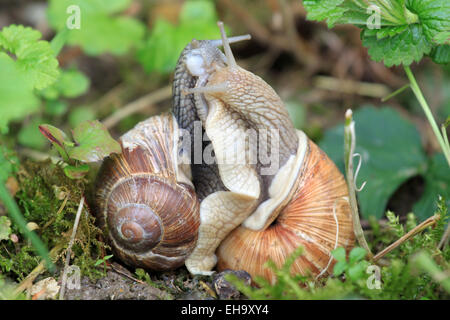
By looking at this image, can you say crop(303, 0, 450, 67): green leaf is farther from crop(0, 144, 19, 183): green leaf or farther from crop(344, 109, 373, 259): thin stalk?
crop(0, 144, 19, 183): green leaf

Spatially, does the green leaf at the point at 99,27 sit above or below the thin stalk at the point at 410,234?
above

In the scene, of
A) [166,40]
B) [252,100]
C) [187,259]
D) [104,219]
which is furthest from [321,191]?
[166,40]

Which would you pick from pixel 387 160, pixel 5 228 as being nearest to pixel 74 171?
pixel 5 228

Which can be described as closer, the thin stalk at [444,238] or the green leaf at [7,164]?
the thin stalk at [444,238]

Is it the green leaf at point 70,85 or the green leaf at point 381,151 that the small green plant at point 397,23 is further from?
the green leaf at point 70,85

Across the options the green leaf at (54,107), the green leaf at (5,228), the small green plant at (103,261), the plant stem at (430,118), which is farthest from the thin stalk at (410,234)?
the green leaf at (54,107)

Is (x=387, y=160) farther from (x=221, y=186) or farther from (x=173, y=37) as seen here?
(x=173, y=37)
